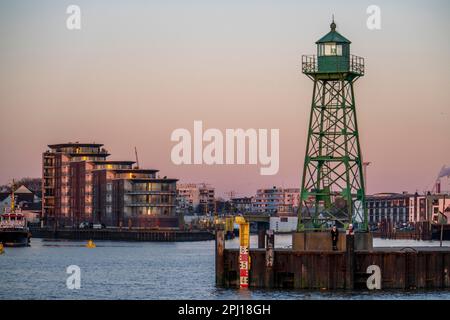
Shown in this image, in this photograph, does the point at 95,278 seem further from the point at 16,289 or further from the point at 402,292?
the point at 402,292

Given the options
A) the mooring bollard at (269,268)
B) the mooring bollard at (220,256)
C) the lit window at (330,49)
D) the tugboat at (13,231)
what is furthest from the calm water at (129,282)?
the tugboat at (13,231)

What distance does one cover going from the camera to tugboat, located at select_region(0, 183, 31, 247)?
161750 mm

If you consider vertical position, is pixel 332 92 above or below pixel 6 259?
above

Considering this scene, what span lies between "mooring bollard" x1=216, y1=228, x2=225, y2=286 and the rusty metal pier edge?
1.83m

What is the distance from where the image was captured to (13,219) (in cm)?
16825

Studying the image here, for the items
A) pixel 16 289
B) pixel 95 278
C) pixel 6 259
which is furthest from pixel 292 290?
pixel 6 259

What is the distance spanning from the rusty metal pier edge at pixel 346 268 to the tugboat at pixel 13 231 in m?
94.5

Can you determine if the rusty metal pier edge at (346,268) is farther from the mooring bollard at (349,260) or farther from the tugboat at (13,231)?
the tugboat at (13,231)

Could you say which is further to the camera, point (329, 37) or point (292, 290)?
point (329, 37)
